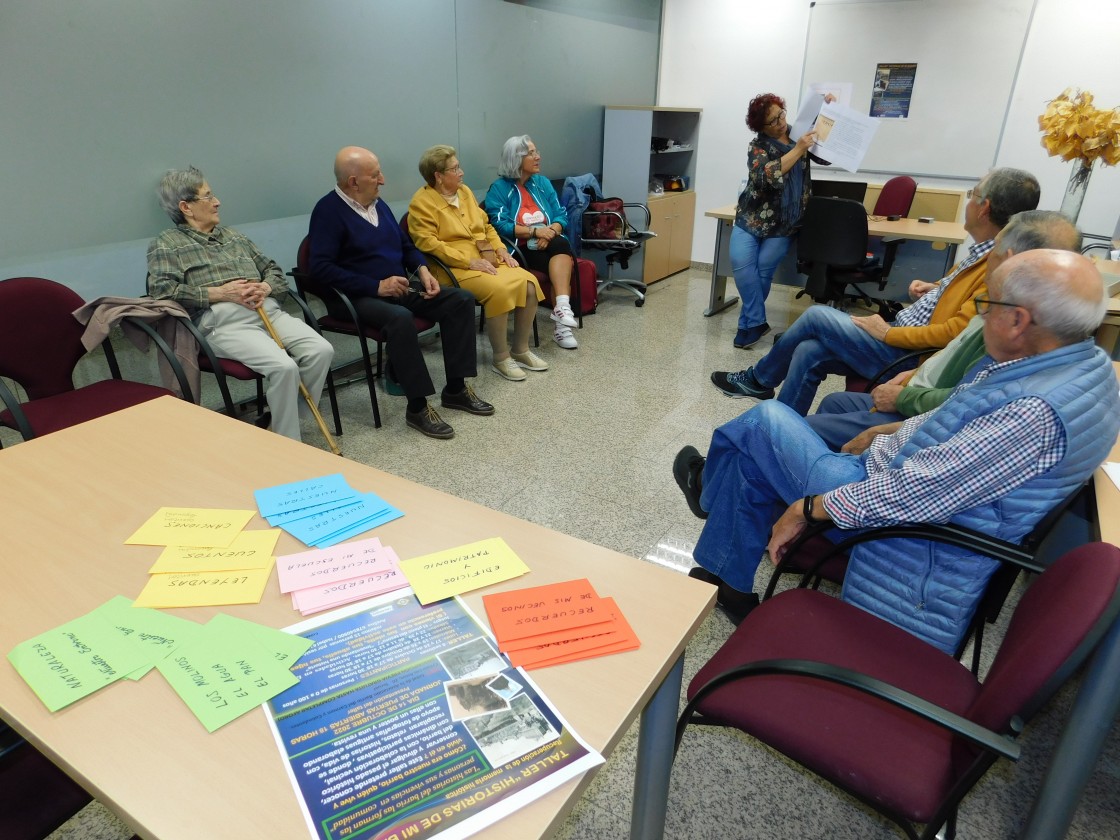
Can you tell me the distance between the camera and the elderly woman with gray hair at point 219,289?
267 cm

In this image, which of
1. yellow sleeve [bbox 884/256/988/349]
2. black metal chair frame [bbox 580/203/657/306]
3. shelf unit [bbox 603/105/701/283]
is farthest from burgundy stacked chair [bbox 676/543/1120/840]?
shelf unit [bbox 603/105/701/283]

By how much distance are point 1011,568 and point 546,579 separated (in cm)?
97

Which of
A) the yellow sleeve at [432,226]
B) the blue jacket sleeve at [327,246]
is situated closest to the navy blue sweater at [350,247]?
the blue jacket sleeve at [327,246]

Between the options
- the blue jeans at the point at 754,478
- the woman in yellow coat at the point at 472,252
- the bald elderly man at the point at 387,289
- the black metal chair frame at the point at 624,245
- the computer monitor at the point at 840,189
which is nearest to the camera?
the blue jeans at the point at 754,478

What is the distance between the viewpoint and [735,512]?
1.82 meters

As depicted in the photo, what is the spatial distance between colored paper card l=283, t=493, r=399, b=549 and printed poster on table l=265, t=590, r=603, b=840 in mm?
205

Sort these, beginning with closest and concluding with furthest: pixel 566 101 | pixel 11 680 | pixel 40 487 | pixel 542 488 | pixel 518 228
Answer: pixel 11 680, pixel 40 487, pixel 542 488, pixel 518 228, pixel 566 101

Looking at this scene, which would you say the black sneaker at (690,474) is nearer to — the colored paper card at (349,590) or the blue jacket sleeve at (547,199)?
the colored paper card at (349,590)

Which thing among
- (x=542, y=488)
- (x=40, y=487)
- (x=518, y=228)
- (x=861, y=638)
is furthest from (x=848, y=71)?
(x=40, y=487)

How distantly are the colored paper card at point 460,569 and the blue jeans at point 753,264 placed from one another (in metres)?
3.56

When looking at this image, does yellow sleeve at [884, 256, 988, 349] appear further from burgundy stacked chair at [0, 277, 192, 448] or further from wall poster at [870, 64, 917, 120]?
wall poster at [870, 64, 917, 120]

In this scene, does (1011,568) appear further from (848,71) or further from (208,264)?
(848,71)

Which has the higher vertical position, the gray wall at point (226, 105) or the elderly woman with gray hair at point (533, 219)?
the gray wall at point (226, 105)

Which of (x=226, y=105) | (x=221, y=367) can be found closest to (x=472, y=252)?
(x=226, y=105)
